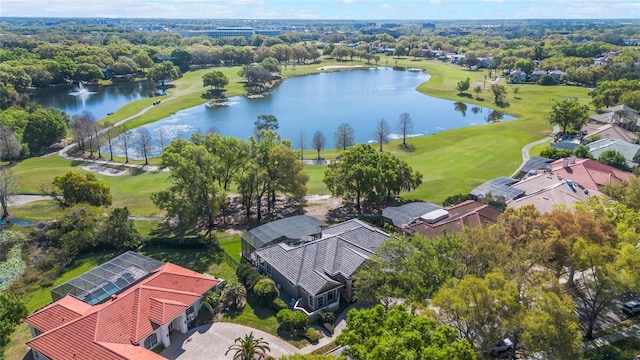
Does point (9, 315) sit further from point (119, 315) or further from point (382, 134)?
point (382, 134)

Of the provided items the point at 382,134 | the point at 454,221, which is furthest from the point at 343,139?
the point at 454,221

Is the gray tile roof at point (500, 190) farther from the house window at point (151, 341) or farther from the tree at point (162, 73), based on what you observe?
the tree at point (162, 73)

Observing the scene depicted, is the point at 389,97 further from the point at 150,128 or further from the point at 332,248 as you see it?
the point at 332,248

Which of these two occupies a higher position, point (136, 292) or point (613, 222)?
point (613, 222)

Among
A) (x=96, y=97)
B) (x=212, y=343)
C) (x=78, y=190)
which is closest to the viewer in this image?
(x=212, y=343)

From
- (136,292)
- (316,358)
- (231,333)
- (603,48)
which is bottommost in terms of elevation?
(231,333)

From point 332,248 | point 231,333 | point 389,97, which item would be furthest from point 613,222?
point 389,97

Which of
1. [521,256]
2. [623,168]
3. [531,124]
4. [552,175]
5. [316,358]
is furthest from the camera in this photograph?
[531,124]

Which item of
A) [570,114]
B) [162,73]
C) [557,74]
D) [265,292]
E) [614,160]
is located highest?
[162,73]
